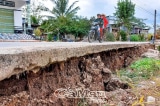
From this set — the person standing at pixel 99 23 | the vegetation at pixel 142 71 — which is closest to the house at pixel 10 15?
the person standing at pixel 99 23


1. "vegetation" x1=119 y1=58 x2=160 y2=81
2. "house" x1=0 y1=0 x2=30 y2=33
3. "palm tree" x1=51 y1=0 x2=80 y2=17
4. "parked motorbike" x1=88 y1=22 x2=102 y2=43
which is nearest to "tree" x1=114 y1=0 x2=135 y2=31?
"palm tree" x1=51 y1=0 x2=80 y2=17

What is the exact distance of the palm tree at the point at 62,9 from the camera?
35.1m

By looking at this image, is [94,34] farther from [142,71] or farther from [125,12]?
[125,12]

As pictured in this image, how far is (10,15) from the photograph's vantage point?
2284cm

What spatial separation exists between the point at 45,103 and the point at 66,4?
33614 millimetres

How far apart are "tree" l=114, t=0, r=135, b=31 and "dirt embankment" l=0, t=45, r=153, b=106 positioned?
34.1 metres

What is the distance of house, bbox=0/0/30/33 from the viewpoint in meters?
22.1

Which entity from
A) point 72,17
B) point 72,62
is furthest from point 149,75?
point 72,17

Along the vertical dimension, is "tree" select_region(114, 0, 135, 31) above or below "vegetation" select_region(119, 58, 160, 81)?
above

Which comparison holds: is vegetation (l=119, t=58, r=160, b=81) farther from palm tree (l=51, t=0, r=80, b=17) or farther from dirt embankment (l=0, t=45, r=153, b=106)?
palm tree (l=51, t=0, r=80, b=17)

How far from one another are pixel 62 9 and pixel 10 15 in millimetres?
12959

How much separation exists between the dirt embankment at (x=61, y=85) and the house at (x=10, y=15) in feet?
61.7

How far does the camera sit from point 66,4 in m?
35.3

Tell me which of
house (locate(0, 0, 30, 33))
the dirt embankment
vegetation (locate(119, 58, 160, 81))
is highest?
house (locate(0, 0, 30, 33))
